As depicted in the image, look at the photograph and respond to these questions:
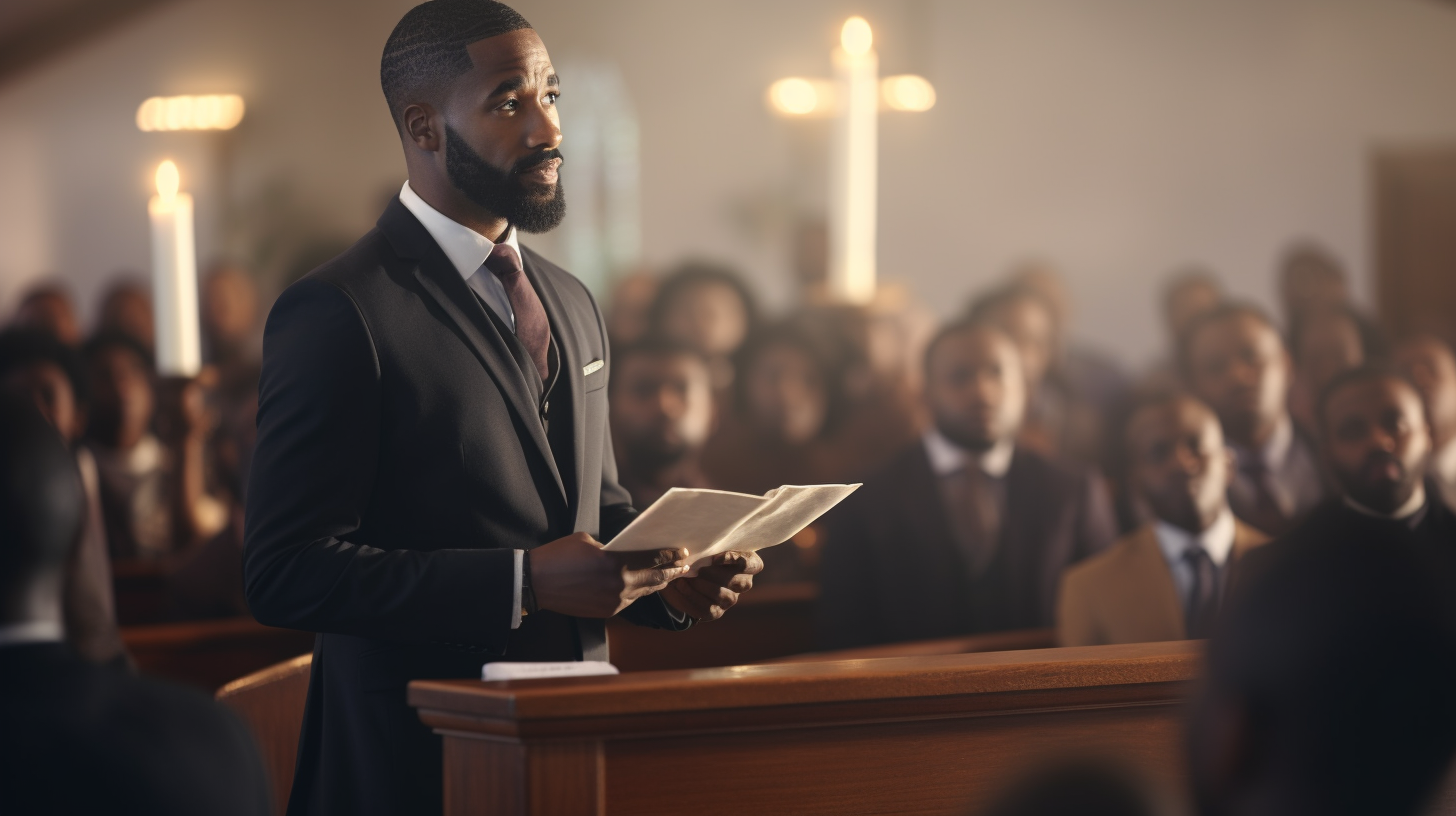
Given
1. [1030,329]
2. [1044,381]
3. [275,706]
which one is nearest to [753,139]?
[1044,381]

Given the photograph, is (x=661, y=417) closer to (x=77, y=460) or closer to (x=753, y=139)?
(x=77, y=460)

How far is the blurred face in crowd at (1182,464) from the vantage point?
3812mm

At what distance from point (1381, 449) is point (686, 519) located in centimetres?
238

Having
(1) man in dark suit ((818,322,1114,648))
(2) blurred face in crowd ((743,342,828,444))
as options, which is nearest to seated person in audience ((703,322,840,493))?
(2) blurred face in crowd ((743,342,828,444))

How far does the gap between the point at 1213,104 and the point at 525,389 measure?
10895 millimetres

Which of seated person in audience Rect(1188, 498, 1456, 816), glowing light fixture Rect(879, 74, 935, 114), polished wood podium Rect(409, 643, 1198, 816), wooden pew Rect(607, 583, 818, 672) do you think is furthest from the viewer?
glowing light fixture Rect(879, 74, 935, 114)

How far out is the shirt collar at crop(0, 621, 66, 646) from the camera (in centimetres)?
121

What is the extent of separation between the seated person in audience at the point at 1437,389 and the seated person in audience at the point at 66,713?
173 inches

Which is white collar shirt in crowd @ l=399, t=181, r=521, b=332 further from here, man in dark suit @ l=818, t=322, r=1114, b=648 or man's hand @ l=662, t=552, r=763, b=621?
man in dark suit @ l=818, t=322, r=1114, b=648

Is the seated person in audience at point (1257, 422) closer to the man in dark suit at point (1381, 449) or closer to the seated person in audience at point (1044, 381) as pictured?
the man in dark suit at point (1381, 449)

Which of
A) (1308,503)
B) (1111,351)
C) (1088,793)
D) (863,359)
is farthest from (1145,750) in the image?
(1111,351)

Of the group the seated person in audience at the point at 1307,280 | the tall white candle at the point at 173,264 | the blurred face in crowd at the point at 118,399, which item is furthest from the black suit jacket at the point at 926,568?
the seated person in audience at the point at 1307,280

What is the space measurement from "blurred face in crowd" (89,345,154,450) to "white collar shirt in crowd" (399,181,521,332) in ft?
13.6

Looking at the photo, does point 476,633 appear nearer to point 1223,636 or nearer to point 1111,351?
point 1223,636
